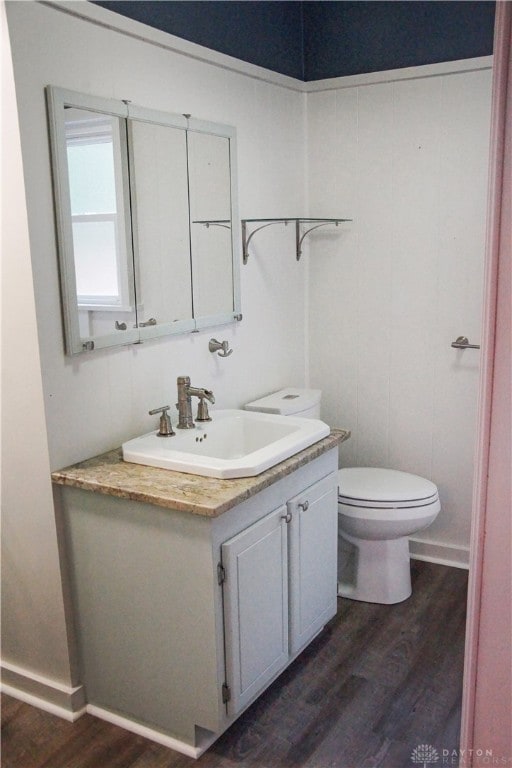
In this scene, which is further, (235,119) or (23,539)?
(235,119)

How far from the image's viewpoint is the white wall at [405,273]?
2881 millimetres

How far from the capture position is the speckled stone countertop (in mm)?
1871

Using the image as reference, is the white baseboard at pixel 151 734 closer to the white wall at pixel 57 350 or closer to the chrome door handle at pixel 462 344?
the white wall at pixel 57 350

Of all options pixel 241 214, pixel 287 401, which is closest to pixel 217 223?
pixel 241 214

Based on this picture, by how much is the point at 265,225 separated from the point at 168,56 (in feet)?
2.53

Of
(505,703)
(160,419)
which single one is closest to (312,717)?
(160,419)

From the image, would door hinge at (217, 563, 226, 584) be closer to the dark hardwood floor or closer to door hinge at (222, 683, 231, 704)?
door hinge at (222, 683, 231, 704)

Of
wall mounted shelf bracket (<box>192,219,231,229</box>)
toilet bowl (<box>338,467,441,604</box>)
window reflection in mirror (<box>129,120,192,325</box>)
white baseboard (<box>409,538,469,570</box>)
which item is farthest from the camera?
white baseboard (<box>409,538,469,570</box>)

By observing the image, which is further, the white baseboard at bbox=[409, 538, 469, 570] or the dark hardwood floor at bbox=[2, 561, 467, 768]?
the white baseboard at bbox=[409, 538, 469, 570]

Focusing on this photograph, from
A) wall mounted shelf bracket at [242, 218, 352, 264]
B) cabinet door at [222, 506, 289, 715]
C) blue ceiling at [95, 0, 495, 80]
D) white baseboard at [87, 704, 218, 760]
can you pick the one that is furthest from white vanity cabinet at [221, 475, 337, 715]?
blue ceiling at [95, 0, 495, 80]

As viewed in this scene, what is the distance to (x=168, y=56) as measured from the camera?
2363 millimetres

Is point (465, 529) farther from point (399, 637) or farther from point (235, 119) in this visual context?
point (235, 119)

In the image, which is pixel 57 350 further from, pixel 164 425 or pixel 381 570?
pixel 381 570

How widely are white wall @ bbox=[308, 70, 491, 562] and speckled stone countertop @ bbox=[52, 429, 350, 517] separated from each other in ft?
3.50
